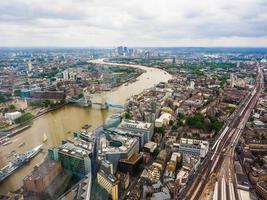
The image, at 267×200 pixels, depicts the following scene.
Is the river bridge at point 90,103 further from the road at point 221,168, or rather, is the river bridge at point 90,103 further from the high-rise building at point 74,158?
the high-rise building at point 74,158

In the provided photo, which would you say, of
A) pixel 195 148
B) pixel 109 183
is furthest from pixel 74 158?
pixel 195 148

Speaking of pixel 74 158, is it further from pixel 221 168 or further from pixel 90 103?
pixel 90 103

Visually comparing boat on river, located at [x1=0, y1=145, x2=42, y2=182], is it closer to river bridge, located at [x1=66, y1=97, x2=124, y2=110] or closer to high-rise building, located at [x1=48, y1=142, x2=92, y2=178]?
high-rise building, located at [x1=48, y1=142, x2=92, y2=178]

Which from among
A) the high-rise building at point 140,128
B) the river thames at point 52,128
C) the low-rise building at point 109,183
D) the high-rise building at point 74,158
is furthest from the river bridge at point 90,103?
the low-rise building at point 109,183

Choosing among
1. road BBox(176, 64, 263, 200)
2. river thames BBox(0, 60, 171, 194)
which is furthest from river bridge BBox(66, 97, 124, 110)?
road BBox(176, 64, 263, 200)

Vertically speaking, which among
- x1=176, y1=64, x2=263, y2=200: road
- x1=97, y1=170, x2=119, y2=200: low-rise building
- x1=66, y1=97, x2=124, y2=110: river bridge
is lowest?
x1=176, y1=64, x2=263, y2=200: road

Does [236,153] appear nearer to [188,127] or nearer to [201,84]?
[188,127]

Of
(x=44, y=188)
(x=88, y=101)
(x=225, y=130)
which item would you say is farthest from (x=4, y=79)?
(x=225, y=130)

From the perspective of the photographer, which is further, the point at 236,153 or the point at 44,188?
the point at 236,153
